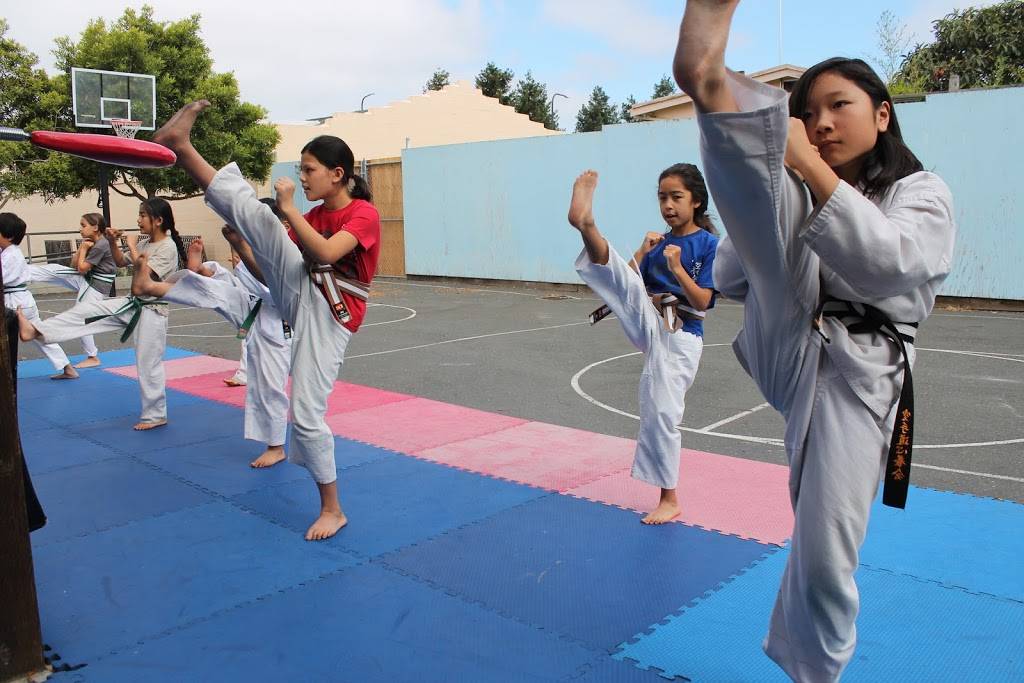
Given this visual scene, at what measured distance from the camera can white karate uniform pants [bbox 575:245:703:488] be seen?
366 cm

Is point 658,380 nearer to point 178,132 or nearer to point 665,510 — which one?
point 665,510

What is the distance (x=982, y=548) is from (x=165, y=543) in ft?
11.8

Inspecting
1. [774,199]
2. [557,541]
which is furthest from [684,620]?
[774,199]

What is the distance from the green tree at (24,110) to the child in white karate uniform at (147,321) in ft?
43.5

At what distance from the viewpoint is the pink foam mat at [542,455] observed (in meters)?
4.48

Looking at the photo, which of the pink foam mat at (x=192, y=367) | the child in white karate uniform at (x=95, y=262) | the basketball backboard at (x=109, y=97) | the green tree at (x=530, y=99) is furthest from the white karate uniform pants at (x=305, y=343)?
the green tree at (x=530, y=99)

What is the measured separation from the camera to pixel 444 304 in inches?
540

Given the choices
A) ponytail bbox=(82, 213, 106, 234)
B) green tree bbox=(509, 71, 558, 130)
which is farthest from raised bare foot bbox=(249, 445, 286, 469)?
green tree bbox=(509, 71, 558, 130)

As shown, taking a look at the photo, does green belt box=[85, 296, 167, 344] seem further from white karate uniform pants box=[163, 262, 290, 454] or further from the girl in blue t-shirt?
the girl in blue t-shirt

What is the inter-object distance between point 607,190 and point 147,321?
10248mm

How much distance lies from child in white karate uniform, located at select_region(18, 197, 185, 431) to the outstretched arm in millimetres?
5172

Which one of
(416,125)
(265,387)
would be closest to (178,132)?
(265,387)

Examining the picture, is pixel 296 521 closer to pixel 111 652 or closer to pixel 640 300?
pixel 111 652

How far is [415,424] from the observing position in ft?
18.9
